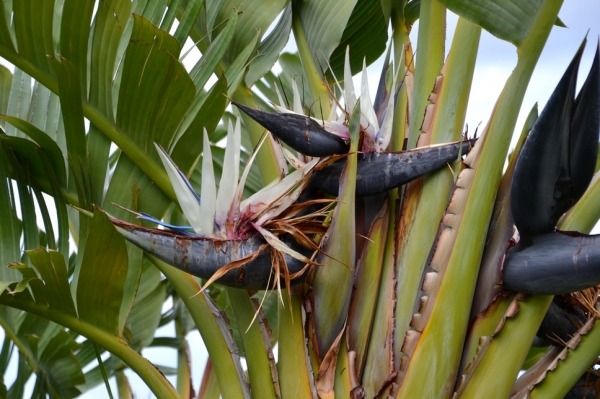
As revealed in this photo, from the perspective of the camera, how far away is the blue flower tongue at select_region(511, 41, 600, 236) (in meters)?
0.57

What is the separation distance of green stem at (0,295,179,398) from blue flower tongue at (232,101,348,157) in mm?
323

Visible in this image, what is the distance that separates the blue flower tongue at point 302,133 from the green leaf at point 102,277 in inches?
7.9

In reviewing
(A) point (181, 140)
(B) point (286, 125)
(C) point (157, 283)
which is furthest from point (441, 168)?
(C) point (157, 283)

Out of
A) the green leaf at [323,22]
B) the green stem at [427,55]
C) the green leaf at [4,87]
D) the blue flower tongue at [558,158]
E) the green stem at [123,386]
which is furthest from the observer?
the green stem at [123,386]

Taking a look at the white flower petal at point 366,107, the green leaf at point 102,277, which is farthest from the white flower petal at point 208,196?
the white flower petal at point 366,107

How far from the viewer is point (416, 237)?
0.74 m

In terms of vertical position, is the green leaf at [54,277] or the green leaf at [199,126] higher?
the green leaf at [199,126]

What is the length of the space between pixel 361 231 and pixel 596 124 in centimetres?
30

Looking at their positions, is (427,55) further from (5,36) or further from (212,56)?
(5,36)

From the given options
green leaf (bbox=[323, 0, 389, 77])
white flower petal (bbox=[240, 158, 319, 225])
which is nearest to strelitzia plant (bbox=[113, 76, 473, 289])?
white flower petal (bbox=[240, 158, 319, 225])

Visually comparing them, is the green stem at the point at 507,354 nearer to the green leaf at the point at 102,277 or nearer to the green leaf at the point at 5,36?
the green leaf at the point at 102,277

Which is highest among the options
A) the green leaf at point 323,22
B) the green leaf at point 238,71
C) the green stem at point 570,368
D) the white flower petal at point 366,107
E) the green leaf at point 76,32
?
the green leaf at point 323,22

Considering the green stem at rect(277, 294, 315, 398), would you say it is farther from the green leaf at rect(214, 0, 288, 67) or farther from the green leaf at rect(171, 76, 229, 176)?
the green leaf at rect(214, 0, 288, 67)

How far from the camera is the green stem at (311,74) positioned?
0.92 metres
